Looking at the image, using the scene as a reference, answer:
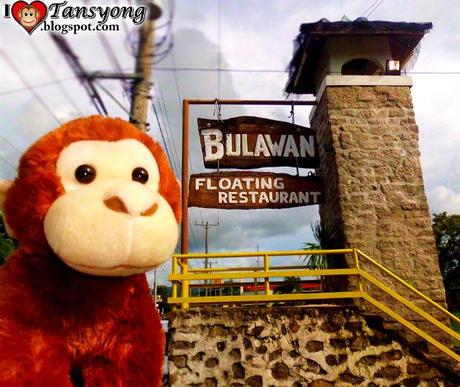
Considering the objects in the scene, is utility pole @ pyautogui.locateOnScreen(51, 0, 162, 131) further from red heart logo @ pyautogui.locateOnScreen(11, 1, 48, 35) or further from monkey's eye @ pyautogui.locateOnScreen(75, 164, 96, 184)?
monkey's eye @ pyautogui.locateOnScreen(75, 164, 96, 184)

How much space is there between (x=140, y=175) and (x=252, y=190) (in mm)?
5471

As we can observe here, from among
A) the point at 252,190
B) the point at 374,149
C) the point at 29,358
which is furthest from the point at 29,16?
the point at 374,149

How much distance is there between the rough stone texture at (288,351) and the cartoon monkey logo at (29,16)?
141 inches

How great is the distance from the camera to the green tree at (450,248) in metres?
26.3

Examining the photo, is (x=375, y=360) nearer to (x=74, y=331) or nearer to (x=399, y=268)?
(x=399, y=268)

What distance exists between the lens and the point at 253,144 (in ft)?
23.7

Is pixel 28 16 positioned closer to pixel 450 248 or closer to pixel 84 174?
pixel 84 174

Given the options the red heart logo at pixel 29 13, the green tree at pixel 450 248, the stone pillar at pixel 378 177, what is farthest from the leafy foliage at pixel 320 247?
the green tree at pixel 450 248

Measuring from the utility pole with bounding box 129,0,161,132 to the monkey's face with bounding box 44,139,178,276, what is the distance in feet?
9.20

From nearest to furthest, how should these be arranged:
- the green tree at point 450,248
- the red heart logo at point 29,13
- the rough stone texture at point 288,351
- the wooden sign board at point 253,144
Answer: the red heart logo at point 29,13, the rough stone texture at point 288,351, the wooden sign board at point 253,144, the green tree at point 450,248

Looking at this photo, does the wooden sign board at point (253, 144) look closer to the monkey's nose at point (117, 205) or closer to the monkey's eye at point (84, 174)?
the monkey's eye at point (84, 174)

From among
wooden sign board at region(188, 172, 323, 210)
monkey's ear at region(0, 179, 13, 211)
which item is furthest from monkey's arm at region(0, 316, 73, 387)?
wooden sign board at region(188, 172, 323, 210)

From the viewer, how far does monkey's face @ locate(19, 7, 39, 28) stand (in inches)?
138

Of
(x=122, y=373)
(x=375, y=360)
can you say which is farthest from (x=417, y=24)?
(x=122, y=373)
